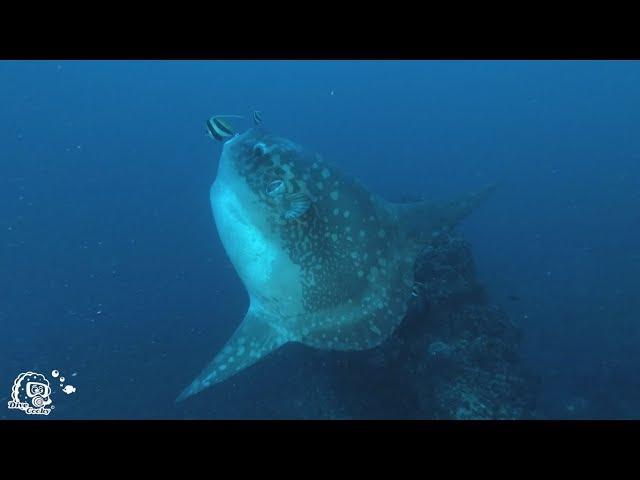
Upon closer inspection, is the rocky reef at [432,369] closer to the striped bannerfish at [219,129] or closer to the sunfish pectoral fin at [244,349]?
the sunfish pectoral fin at [244,349]

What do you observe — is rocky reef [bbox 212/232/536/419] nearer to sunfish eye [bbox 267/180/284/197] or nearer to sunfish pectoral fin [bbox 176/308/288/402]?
sunfish pectoral fin [bbox 176/308/288/402]

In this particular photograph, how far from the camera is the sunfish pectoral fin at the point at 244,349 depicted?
14.2 feet

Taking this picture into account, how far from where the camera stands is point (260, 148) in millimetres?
4184

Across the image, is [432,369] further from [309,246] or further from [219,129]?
[219,129]

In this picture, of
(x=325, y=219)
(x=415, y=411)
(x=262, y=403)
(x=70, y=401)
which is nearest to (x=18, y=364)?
(x=70, y=401)

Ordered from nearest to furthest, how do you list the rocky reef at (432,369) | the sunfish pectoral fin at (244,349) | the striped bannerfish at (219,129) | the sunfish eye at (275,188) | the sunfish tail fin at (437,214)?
the sunfish eye at (275,188)
the sunfish pectoral fin at (244,349)
the sunfish tail fin at (437,214)
the striped bannerfish at (219,129)
the rocky reef at (432,369)

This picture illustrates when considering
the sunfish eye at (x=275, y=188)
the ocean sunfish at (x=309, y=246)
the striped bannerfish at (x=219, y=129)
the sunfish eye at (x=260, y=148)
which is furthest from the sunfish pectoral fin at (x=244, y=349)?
the striped bannerfish at (x=219, y=129)

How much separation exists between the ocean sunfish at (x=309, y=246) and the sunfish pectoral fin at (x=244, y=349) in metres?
0.01

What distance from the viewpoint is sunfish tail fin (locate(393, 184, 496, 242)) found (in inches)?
178

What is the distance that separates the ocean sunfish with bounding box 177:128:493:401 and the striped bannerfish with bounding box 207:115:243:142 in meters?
0.54

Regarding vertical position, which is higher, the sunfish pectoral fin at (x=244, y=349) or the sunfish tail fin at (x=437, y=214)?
the sunfish tail fin at (x=437, y=214)

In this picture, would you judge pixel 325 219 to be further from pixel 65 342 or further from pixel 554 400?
pixel 65 342

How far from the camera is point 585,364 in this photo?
10.7m

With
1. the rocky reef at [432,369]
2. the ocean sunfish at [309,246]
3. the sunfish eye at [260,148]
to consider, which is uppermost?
Answer: the sunfish eye at [260,148]
